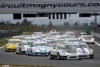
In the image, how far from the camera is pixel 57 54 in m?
29.6

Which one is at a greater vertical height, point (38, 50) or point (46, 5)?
point (46, 5)

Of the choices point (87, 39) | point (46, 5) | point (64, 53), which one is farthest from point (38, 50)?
point (87, 39)

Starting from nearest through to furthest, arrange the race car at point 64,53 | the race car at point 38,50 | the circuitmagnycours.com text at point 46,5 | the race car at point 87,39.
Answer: the race car at point 64,53, the circuitmagnycours.com text at point 46,5, the race car at point 38,50, the race car at point 87,39

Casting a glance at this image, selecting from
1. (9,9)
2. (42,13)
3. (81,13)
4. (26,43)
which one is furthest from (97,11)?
(26,43)

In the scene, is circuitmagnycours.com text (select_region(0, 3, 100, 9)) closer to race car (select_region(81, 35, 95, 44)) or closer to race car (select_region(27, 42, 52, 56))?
race car (select_region(27, 42, 52, 56))

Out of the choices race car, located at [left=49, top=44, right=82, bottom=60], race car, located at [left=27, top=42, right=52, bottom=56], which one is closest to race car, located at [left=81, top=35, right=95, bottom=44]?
race car, located at [left=27, top=42, right=52, bottom=56]

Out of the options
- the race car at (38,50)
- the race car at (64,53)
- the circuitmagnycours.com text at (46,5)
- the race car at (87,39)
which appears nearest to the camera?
the race car at (64,53)

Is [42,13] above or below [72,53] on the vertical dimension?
above

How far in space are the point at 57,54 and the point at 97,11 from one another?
16.2 feet

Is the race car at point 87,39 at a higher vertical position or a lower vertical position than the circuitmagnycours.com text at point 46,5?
lower

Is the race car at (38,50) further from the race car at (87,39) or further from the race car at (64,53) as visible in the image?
the race car at (87,39)

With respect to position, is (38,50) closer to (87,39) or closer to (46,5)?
(46,5)

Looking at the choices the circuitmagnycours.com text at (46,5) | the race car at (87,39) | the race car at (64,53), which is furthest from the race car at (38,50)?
the race car at (87,39)

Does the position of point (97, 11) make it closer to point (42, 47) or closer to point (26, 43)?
point (42, 47)
